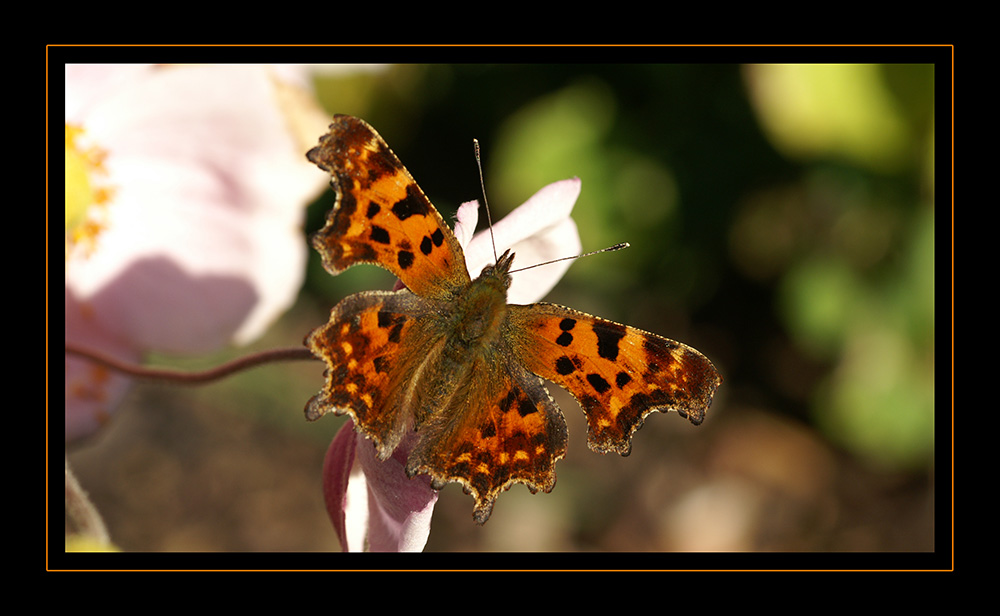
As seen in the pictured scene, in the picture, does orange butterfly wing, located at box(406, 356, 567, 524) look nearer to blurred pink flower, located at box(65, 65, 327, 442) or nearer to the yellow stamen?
blurred pink flower, located at box(65, 65, 327, 442)

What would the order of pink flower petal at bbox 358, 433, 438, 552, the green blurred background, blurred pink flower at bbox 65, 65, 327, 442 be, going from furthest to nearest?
the green blurred background, blurred pink flower at bbox 65, 65, 327, 442, pink flower petal at bbox 358, 433, 438, 552

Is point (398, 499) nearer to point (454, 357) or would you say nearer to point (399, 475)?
point (399, 475)

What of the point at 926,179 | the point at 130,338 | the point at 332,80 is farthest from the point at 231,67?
the point at 926,179

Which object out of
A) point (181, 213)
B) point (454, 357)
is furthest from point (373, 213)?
point (181, 213)

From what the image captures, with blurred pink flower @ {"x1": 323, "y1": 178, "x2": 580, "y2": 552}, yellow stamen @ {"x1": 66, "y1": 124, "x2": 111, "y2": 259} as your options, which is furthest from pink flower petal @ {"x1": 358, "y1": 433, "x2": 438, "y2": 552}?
yellow stamen @ {"x1": 66, "y1": 124, "x2": 111, "y2": 259}

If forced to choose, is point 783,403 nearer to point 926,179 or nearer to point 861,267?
point 861,267

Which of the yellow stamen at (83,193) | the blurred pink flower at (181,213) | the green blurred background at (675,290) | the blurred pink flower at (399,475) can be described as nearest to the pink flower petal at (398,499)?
the blurred pink flower at (399,475)
